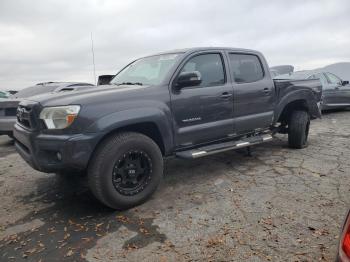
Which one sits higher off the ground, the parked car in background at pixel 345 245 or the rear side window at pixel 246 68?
the rear side window at pixel 246 68

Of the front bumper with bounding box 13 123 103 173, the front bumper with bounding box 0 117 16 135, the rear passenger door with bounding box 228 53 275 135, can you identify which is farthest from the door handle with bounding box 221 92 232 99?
the front bumper with bounding box 0 117 16 135

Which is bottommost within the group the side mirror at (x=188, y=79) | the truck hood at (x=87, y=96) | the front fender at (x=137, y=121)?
the front fender at (x=137, y=121)

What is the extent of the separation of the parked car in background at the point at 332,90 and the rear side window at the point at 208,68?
21.5 ft

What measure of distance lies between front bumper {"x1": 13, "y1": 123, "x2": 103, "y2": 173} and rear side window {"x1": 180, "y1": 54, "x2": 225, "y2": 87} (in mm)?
1716

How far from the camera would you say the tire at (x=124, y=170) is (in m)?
3.39

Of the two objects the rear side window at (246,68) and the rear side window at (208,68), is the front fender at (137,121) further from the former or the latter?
the rear side window at (246,68)

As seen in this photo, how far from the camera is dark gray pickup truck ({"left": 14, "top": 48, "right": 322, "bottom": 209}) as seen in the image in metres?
3.34

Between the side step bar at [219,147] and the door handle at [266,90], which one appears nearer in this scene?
the side step bar at [219,147]

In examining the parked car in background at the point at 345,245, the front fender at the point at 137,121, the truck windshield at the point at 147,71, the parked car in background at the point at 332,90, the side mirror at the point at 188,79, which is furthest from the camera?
the parked car in background at the point at 332,90

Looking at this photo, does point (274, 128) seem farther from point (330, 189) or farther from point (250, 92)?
point (330, 189)

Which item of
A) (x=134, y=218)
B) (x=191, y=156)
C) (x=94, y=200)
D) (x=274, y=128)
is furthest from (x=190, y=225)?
(x=274, y=128)

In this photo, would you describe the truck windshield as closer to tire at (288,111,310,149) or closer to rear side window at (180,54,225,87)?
rear side window at (180,54,225,87)

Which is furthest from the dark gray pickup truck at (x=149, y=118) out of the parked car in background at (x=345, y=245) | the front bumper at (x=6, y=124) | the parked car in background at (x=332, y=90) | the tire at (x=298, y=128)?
the parked car in background at (x=332, y=90)

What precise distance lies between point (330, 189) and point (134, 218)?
2421 mm
